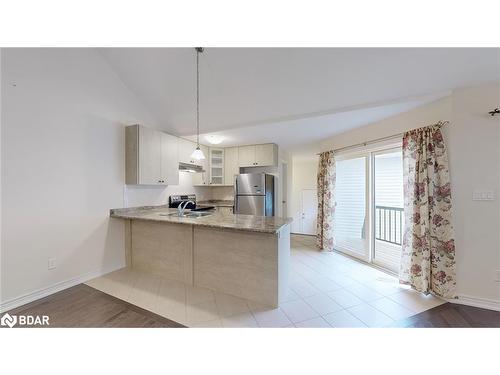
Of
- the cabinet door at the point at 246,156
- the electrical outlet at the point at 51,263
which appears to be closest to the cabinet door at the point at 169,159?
the cabinet door at the point at 246,156

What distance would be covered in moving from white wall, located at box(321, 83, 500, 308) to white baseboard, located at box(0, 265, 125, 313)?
14.5ft

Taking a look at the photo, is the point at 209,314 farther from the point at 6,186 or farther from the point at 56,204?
the point at 6,186

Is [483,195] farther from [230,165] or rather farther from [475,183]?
[230,165]

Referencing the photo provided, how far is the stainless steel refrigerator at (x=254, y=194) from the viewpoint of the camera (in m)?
4.20

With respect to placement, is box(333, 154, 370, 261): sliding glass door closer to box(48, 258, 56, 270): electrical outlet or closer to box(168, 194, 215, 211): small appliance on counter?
box(168, 194, 215, 211): small appliance on counter

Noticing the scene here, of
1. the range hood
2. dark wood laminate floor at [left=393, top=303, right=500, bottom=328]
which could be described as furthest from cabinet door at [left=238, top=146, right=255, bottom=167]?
dark wood laminate floor at [left=393, top=303, right=500, bottom=328]

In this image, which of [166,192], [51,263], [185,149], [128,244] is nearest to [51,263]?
[51,263]

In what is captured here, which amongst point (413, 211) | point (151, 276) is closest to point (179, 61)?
point (151, 276)

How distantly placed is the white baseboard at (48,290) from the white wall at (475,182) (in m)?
4.42

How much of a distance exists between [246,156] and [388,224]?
3.17m

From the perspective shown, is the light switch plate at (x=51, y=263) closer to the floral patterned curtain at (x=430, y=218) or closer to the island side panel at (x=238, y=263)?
the island side panel at (x=238, y=263)

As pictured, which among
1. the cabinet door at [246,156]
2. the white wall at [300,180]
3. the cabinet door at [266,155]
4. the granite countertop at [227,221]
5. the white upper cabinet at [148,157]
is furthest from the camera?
the white wall at [300,180]

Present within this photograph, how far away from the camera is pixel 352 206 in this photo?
12.4 feet

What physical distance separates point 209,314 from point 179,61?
2.93m
